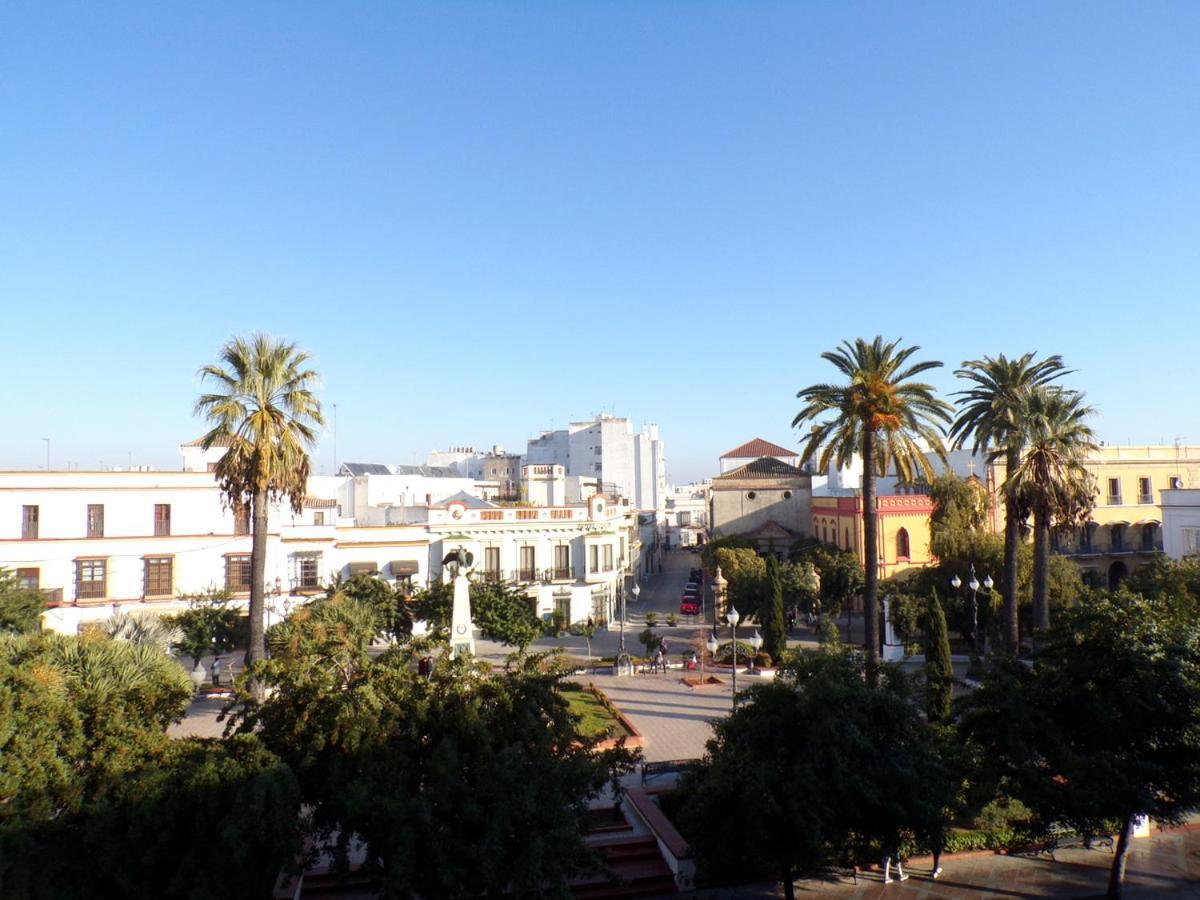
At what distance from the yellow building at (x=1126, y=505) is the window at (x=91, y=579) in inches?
1670

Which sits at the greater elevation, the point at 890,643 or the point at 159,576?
the point at 159,576

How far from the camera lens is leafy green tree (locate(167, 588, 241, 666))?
23.1m

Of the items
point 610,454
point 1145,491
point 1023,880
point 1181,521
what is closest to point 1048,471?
point 1023,880

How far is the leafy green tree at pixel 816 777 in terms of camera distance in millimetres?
9375

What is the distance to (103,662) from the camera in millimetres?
10422

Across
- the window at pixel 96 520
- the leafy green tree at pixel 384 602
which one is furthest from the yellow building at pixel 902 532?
the window at pixel 96 520

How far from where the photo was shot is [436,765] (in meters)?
8.91

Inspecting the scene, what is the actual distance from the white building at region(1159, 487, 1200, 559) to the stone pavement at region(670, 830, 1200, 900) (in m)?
25.3

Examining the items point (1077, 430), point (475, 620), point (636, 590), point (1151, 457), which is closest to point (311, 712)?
point (475, 620)

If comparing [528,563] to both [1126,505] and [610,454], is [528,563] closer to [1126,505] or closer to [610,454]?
[1126,505]

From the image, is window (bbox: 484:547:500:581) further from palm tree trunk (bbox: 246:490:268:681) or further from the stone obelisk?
palm tree trunk (bbox: 246:490:268:681)

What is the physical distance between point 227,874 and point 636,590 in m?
43.8

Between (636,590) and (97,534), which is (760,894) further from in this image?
(636,590)

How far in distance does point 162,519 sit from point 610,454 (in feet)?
186
